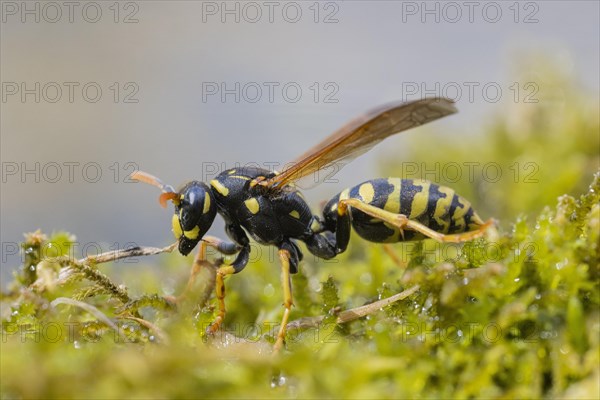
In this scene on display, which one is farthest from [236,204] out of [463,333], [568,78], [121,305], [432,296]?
[568,78]

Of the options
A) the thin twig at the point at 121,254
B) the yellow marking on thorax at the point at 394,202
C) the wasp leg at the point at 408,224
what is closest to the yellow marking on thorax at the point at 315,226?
the wasp leg at the point at 408,224

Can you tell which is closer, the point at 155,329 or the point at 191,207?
the point at 155,329

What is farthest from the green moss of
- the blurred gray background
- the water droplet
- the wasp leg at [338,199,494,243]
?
the blurred gray background

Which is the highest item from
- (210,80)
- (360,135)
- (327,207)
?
(210,80)

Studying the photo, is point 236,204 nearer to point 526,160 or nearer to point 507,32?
point 526,160

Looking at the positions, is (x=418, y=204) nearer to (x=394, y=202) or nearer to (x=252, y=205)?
(x=394, y=202)

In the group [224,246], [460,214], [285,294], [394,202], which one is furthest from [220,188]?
[460,214]

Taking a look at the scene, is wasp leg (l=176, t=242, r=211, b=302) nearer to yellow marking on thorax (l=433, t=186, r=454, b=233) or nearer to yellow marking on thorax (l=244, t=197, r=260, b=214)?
yellow marking on thorax (l=244, t=197, r=260, b=214)
